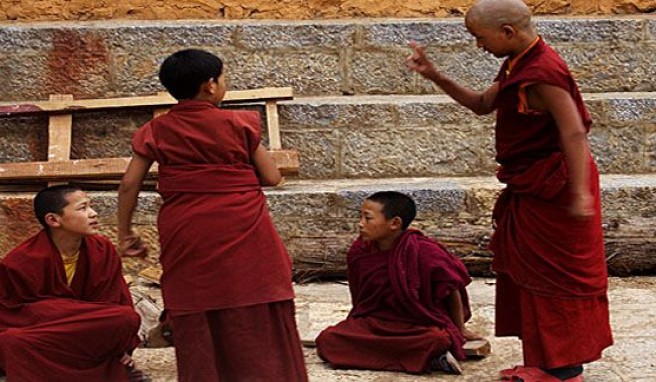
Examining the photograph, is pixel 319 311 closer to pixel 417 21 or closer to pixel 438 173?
pixel 438 173

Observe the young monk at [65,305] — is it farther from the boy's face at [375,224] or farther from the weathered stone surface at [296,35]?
the weathered stone surface at [296,35]

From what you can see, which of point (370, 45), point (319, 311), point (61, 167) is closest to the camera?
point (319, 311)

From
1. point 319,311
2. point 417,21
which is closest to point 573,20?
point 417,21

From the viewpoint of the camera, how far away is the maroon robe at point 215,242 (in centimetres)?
475

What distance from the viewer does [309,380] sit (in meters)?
5.48

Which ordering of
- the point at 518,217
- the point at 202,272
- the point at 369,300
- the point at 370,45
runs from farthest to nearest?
1. the point at 370,45
2. the point at 369,300
3. the point at 518,217
4. the point at 202,272

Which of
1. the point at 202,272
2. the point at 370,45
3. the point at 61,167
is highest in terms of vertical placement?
the point at 370,45

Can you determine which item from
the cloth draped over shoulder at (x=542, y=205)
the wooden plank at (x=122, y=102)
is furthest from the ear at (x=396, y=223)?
the wooden plank at (x=122, y=102)

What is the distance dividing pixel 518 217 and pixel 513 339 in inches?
44.2

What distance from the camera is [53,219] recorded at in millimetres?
5309

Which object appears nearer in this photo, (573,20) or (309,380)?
(309,380)

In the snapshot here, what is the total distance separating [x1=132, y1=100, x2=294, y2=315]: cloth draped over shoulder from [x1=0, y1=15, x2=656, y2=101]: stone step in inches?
136

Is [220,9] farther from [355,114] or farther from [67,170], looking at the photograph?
[67,170]

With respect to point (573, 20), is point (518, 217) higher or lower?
lower
